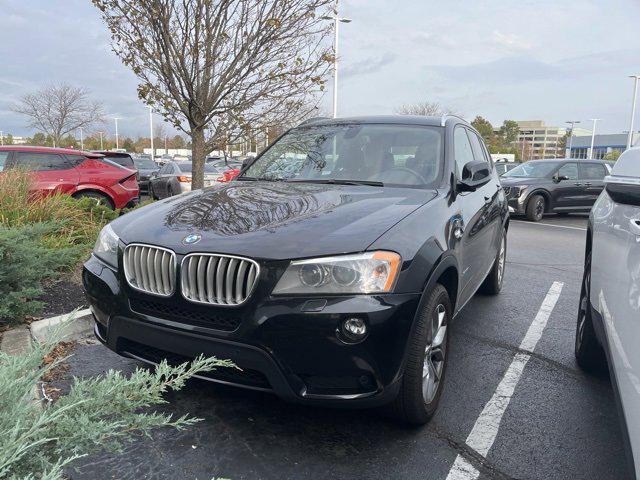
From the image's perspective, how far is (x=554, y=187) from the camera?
13750 mm

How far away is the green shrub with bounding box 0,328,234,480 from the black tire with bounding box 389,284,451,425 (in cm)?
125

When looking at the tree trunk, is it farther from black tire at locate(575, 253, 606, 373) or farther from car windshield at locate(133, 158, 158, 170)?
car windshield at locate(133, 158, 158, 170)

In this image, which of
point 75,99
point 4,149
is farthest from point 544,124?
point 4,149

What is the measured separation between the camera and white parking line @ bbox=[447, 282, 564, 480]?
2.55m

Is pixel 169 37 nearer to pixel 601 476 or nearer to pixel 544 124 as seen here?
pixel 601 476

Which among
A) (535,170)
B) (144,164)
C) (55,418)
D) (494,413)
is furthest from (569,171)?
(144,164)

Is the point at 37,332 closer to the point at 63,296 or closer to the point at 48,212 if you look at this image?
the point at 63,296

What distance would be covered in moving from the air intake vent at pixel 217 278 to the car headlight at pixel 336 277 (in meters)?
0.16

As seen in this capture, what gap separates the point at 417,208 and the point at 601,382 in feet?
6.20

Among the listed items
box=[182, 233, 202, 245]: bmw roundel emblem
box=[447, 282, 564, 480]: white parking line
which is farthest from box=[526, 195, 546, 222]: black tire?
box=[182, 233, 202, 245]: bmw roundel emblem

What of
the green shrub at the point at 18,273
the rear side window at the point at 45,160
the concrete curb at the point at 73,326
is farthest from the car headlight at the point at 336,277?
the rear side window at the point at 45,160

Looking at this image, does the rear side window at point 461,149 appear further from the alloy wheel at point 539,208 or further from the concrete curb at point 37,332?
the alloy wheel at point 539,208

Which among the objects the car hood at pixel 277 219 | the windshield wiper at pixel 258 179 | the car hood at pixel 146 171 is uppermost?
the windshield wiper at pixel 258 179

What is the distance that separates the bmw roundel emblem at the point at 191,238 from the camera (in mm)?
2631
